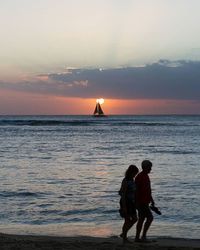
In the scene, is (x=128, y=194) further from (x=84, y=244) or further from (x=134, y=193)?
(x=84, y=244)

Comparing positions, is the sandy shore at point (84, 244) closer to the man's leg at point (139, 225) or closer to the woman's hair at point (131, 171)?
the man's leg at point (139, 225)

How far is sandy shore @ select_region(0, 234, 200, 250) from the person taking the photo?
9.16 metres

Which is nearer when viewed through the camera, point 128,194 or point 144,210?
point 128,194

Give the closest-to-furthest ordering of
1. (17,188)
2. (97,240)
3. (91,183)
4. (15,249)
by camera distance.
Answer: (15,249)
(97,240)
(17,188)
(91,183)

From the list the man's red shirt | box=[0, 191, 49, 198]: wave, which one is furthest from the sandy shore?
box=[0, 191, 49, 198]: wave

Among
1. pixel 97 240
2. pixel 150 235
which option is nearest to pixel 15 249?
pixel 97 240

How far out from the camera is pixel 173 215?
13.6 meters

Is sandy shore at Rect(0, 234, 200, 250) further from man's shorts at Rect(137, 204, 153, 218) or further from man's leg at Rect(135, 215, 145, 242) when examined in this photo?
man's shorts at Rect(137, 204, 153, 218)

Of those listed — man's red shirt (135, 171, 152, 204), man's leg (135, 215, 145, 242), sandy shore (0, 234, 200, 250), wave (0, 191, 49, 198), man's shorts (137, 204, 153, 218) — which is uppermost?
man's red shirt (135, 171, 152, 204)

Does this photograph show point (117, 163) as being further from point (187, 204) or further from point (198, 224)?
point (198, 224)

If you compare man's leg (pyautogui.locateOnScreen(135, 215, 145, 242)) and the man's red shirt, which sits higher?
the man's red shirt

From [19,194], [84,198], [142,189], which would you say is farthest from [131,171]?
[19,194]

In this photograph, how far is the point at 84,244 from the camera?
957cm

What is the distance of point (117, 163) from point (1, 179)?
866cm
